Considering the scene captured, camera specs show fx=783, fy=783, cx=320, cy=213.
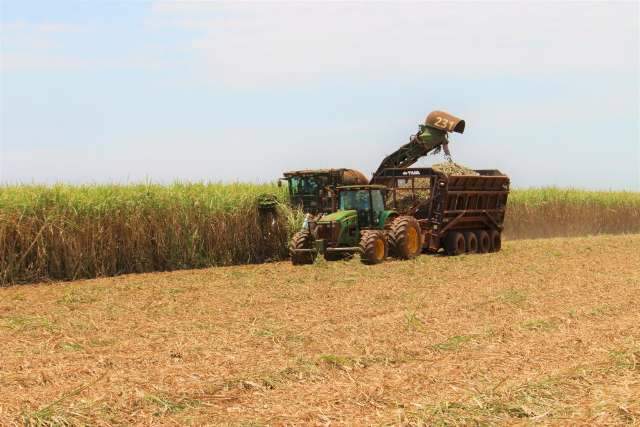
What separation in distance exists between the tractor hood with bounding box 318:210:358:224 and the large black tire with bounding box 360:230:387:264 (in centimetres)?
64

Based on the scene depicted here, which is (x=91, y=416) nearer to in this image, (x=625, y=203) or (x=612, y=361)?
(x=612, y=361)

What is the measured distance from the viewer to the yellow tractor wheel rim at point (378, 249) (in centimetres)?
1716

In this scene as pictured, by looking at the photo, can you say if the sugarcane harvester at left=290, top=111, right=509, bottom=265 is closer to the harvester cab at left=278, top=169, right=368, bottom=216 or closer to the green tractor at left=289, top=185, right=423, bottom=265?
the green tractor at left=289, top=185, right=423, bottom=265

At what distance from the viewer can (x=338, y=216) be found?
17.9 metres

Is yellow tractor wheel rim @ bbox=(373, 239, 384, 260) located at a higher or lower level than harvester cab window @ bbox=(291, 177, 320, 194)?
lower

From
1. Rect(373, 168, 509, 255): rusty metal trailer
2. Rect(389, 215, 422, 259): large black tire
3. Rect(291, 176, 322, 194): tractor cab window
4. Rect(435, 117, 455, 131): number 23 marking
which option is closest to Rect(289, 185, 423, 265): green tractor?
Rect(389, 215, 422, 259): large black tire

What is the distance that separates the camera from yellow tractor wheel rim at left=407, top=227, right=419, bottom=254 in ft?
59.6

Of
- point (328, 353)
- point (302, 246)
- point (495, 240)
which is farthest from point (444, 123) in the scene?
point (328, 353)

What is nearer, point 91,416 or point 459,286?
point 91,416

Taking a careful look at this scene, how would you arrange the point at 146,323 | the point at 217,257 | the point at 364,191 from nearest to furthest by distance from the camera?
the point at 146,323 < the point at 364,191 < the point at 217,257

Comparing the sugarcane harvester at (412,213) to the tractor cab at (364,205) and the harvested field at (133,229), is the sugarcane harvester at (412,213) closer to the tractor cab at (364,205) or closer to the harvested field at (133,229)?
the tractor cab at (364,205)

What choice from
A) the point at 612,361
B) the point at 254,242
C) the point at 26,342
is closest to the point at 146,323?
the point at 26,342

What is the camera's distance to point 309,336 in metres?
8.91

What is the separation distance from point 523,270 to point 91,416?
12156 mm
